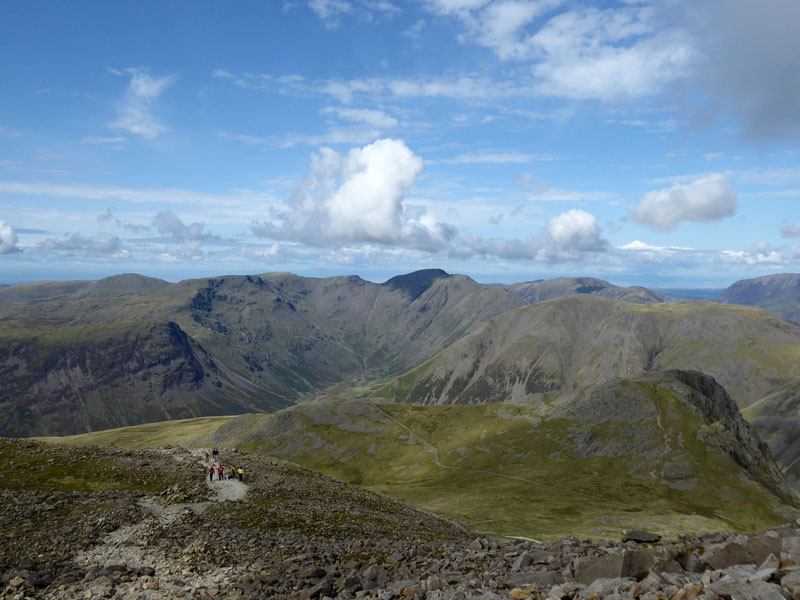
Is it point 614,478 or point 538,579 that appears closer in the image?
point 538,579

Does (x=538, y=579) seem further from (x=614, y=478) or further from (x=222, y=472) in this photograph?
(x=614, y=478)

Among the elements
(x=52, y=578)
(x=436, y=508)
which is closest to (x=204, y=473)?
(x=52, y=578)

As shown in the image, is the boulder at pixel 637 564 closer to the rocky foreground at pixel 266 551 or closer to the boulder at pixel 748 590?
the rocky foreground at pixel 266 551

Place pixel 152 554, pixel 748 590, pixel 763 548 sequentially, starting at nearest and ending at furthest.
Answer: pixel 748 590 < pixel 763 548 < pixel 152 554

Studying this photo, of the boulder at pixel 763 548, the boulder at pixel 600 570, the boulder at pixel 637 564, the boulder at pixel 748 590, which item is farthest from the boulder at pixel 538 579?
the boulder at pixel 763 548

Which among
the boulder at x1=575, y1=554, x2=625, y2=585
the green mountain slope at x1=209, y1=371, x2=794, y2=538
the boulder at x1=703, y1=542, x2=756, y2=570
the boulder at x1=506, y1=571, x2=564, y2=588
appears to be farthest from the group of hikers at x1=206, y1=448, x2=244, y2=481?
the green mountain slope at x1=209, y1=371, x2=794, y2=538

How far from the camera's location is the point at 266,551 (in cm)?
3609

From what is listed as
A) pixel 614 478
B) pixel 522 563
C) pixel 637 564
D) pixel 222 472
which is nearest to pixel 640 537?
pixel 522 563

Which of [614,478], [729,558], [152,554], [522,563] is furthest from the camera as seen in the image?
[614,478]

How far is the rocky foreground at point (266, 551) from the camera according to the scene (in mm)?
22344

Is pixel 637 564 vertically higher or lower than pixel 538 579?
higher

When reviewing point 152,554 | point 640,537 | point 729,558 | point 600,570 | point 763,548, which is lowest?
point 640,537

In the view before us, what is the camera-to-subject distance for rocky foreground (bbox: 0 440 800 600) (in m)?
22.3

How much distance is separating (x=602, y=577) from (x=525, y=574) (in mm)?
4330
